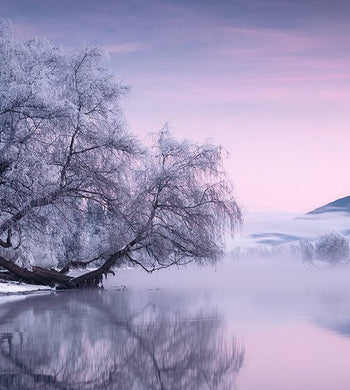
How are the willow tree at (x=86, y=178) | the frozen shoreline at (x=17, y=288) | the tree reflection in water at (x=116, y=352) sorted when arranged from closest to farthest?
the tree reflection in water at (x=116, y=352)
the willow tree at (x=86, y=178)
the frozen shoreline at (x=17, y=288)

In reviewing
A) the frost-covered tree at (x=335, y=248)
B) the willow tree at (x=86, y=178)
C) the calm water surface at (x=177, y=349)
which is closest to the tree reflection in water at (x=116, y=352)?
the calm water surface at (x=177, y=349)

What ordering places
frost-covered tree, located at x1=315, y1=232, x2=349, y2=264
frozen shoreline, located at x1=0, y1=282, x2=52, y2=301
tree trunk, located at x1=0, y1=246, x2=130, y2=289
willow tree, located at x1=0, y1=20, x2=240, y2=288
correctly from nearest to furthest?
willow tree, located at x1=0, y1=20, x2=240, y2=288
frozen shoreline, located at x1=0, y1=282, x2=52, y2=301
tree trunk, located at x1=0, y1=246, x2=130, y2=289
frost-covered tree, located at x1=315, y1=232, x2=349, y2=264

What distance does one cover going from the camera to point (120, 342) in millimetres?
9383

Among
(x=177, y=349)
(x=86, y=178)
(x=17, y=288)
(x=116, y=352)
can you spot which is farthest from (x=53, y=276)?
(x=116, y=352)

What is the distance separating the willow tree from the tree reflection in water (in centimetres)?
789

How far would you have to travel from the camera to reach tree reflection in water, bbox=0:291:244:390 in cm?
661

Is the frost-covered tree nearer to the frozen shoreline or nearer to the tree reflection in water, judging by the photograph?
the frozen shoreline

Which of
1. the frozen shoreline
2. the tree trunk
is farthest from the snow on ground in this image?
the tree trunk

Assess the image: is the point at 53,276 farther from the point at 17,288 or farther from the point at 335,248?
the point at 335,248

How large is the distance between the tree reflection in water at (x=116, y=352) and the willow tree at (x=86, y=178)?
311 inches

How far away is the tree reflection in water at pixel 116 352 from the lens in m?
6.61

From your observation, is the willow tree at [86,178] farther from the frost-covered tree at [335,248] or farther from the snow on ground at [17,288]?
the frost-covered tree at [335,248]

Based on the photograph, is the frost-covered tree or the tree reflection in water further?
the frost-covered tree

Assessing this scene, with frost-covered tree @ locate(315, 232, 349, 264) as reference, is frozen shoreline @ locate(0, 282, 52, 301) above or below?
below
